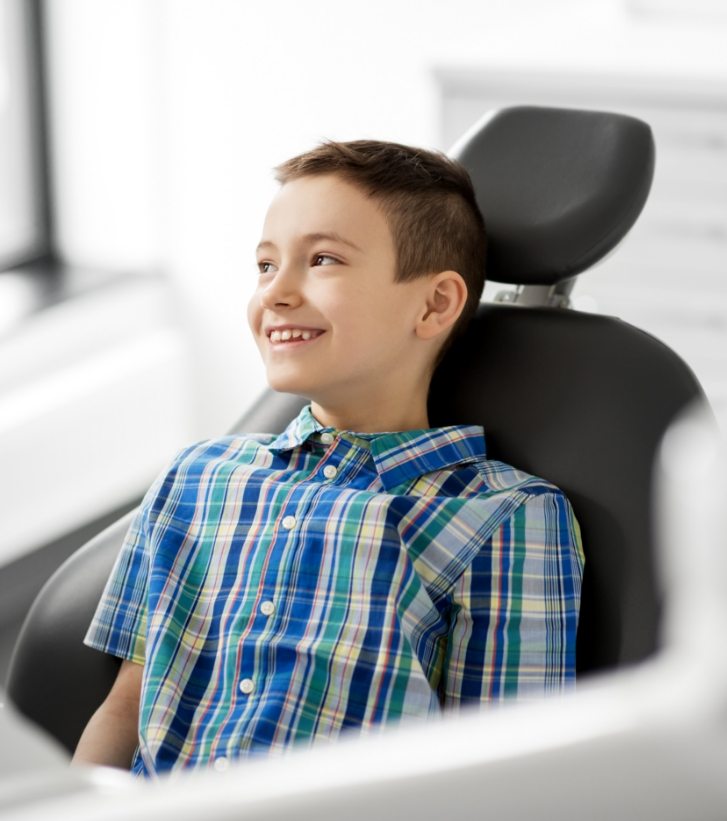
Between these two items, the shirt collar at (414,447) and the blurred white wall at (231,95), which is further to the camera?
the blurred white wall at (231,95)

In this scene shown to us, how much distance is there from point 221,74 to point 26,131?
436mm

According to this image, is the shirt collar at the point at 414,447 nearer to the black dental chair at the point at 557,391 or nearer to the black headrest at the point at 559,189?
the black dental chair at the point at 557,391

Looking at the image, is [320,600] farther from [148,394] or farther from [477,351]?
[148,394]

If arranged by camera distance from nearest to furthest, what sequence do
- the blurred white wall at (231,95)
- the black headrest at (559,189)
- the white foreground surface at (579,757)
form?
the white foreground surface at (579,757) → the black headrest at (559,189) → the blurred white wall at (231,95)

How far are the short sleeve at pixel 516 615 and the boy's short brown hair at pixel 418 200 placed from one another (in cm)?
28

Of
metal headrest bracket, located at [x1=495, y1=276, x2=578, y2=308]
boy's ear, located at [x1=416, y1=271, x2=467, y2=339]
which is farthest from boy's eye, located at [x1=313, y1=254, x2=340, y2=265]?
metal headrest bracket, located at [x1=495, y1=276, x2=578, y2=308]

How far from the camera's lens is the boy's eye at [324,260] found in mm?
1234

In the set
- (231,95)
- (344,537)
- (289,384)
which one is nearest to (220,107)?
(231,95)

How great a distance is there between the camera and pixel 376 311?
1.24 m

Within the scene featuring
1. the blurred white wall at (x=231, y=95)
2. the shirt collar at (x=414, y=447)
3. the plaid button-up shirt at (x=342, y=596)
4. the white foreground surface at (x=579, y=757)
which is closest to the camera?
the white foreground surface at (x=579, y=757)

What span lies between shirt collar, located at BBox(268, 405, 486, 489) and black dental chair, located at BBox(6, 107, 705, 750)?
0.06 meters

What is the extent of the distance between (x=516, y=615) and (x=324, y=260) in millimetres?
383

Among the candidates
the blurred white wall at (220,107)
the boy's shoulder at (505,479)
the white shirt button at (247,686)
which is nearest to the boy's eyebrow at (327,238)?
the boy's shoulder at (505,479)

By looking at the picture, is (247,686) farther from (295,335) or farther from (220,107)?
(220,107)
